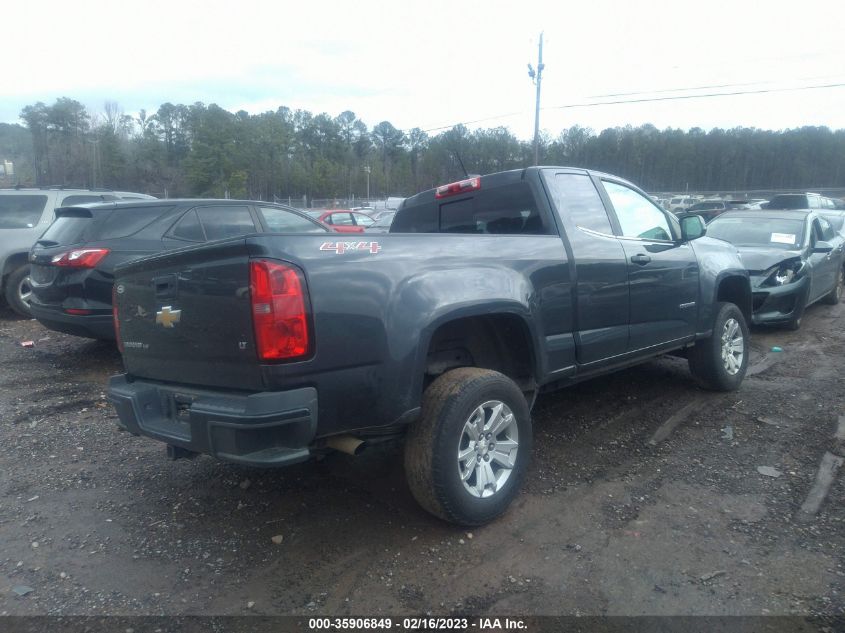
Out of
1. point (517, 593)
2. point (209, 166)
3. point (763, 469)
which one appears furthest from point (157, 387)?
point (209, 166)

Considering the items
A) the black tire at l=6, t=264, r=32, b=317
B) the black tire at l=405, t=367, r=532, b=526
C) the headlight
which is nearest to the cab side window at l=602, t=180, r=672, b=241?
the black tire at l=405, t=367, r=532, b=526

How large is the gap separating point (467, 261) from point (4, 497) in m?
3.15

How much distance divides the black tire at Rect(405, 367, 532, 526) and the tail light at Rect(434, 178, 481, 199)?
176 centimetres

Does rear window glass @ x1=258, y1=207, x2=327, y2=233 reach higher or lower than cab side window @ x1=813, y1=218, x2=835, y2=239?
higher

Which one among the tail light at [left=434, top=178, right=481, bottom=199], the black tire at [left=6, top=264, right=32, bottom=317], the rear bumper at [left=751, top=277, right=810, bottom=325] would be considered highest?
the tail light at [left=434, top=178, right=481, bottom=199]

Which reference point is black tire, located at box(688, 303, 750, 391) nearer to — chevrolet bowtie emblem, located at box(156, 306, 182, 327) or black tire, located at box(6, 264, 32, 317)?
chevrolet bowtie emblem, located at box(156, 306, 182, 327)

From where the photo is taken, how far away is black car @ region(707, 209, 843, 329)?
8.48 m

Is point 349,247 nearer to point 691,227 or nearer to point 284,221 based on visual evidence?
point 691,227

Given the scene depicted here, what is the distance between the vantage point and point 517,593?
2961 mm

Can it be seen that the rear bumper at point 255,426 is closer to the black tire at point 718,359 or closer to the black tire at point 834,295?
the black tire at point 718,359

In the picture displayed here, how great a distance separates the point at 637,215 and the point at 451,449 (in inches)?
114

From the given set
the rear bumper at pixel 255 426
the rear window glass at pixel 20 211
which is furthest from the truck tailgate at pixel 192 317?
the rear window glass at pixel 20 211

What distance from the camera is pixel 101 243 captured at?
655cm

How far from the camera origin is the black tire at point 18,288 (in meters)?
9.19
